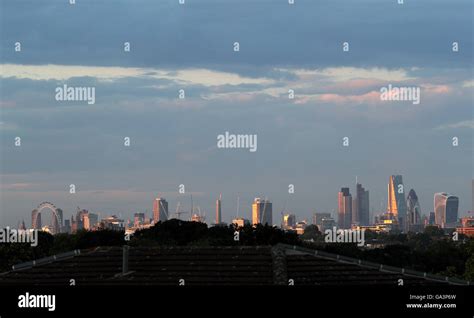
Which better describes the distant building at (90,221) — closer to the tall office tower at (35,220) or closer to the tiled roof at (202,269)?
the tall office tower at (35,220)

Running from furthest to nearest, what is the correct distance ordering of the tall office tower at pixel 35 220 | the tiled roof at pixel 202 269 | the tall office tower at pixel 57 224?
the tall office tower at pixel 57 224, the tall office tower at pixel 35 220, the tiled roof at pixel 202 269

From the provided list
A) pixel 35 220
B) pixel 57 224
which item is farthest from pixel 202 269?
pixel 57 224

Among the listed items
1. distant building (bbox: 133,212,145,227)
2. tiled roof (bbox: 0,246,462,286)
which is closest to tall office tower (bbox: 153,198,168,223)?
distant building (bbox: 133,212,145,227)

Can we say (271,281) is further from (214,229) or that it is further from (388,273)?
(214,229)

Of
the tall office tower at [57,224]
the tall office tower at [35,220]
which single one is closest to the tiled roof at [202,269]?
the tall office tower at [35,220]

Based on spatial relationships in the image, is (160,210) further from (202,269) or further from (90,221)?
(202,269)

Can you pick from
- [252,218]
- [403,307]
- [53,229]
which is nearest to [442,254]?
[252,218]

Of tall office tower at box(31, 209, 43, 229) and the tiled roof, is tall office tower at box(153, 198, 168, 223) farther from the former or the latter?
the tiled roof
